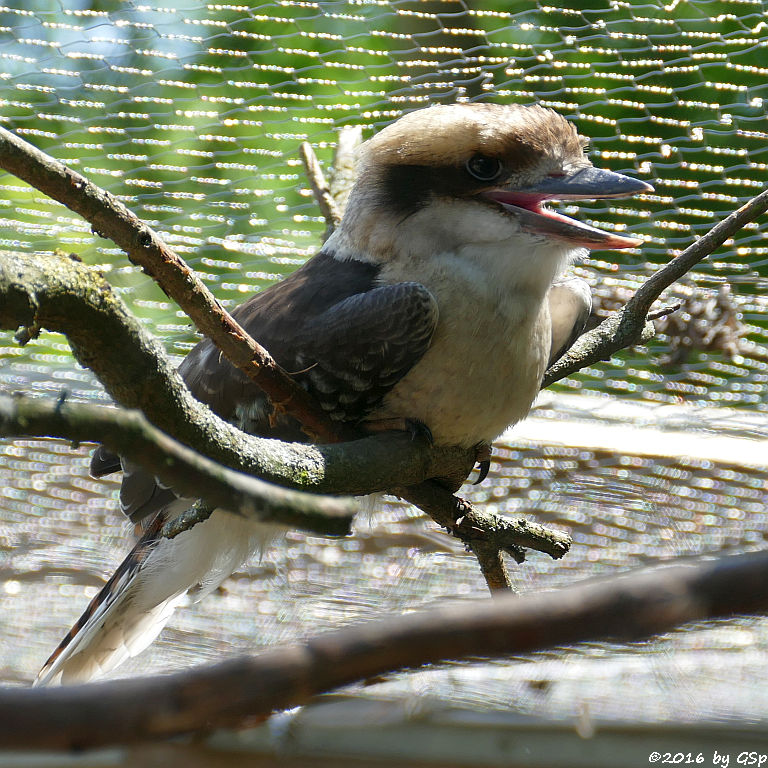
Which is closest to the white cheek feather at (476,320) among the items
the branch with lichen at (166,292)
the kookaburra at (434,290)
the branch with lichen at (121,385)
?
the kookaburra at (434,290)

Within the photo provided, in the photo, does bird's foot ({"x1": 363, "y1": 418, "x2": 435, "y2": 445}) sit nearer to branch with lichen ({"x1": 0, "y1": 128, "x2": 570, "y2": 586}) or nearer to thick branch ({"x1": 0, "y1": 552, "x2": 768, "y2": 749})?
branch with lichen ({"x1": 0, "y1": 128, "x2": 570, "y2": 586})

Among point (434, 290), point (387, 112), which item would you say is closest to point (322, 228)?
point (387, 112)

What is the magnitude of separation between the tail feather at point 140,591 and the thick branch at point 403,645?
4.36 feet

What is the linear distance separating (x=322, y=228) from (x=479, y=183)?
56.1 inches

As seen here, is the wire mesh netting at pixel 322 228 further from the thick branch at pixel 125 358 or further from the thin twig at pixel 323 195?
the thick branch at pixel 125 358

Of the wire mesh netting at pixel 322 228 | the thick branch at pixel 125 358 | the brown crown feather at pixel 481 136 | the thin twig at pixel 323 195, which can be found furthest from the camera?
the wire mesh netting at pixel 322 228

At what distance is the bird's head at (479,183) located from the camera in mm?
1301

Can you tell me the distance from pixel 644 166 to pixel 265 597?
1.57 metres

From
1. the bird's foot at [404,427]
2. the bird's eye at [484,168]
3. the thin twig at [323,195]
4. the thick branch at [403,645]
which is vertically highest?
the thick branch at [403,645]

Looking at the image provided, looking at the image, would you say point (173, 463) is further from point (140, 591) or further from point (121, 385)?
point (140, 591)

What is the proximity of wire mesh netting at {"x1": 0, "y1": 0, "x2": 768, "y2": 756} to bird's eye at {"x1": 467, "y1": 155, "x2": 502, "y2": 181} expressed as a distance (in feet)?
3.20

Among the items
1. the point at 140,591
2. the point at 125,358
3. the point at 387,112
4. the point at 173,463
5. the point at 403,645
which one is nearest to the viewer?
the point at 403,645

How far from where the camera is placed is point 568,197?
1300mm

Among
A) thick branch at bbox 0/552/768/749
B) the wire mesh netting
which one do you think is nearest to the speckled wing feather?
thick branch at bbox 0/552/768/749
